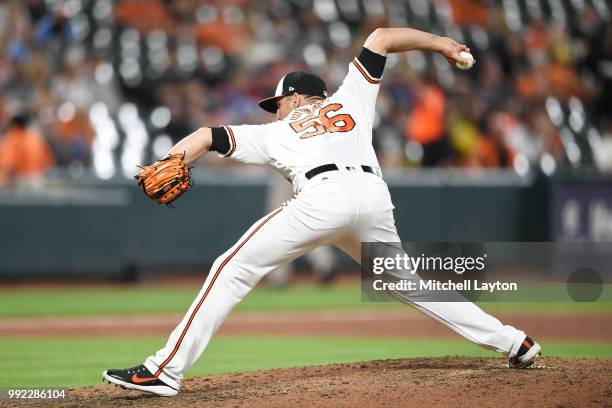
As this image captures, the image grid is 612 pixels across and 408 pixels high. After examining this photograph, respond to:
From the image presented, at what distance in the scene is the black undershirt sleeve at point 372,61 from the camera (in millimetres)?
5051

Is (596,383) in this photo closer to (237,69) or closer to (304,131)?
(304,131)

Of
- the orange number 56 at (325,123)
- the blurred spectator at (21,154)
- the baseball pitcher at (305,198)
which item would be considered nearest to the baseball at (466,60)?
the baseball pitcher at (305,198)

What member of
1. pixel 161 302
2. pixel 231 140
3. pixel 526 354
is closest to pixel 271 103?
pixel 231 140

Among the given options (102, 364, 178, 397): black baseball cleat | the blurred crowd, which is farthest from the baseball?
the blurred crowd

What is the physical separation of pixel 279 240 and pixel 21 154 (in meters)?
7.77

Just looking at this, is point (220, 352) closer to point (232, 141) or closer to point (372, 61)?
point (232, 141)

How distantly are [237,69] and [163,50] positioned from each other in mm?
1094

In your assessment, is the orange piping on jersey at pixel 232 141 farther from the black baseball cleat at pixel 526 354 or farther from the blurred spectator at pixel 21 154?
the blurred spectator at pixel 21 154

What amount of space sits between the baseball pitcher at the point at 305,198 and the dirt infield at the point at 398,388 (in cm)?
20

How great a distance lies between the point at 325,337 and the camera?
896cm

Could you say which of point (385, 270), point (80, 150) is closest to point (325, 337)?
point (385, 270)

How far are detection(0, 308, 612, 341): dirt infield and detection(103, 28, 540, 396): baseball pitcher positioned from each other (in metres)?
4.21

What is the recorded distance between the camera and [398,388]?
15.7 feet

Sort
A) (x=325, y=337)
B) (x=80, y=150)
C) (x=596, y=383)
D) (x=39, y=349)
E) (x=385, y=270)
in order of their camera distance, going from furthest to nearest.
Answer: (x=80, y=150) → (x=325, y=337) → (x=39, y=349) → (x=385, y=270) → (x=596, y=383)
